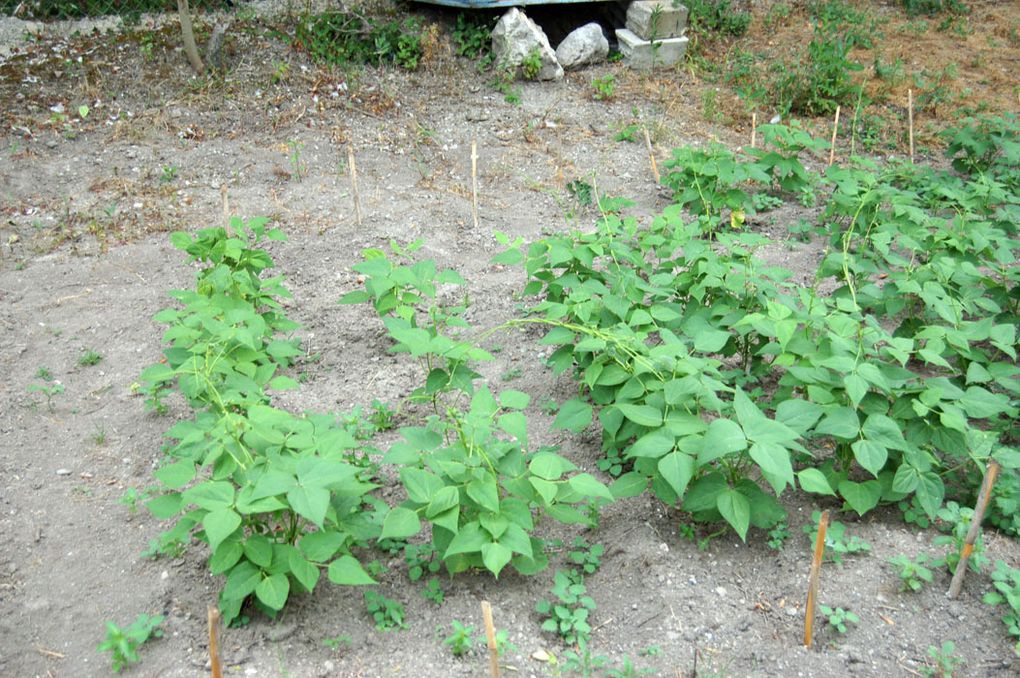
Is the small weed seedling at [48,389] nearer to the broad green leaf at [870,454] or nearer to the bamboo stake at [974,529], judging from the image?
the broad green leaf at [870,454]

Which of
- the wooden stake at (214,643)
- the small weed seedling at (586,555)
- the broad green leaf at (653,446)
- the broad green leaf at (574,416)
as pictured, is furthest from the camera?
the broad green leaf at (574,416)

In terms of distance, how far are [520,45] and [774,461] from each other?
20.1 feet

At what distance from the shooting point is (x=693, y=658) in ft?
9.80

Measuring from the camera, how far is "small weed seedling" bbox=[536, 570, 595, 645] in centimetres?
307

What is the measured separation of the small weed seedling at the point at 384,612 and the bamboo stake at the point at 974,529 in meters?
1.91

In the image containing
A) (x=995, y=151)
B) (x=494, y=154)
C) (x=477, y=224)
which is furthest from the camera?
(x=494, y=154)

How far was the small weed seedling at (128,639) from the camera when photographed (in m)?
2.90

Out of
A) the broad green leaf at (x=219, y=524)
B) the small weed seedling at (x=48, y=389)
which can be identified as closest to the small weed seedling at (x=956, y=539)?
the broad green leaf at (x=219, y=524)

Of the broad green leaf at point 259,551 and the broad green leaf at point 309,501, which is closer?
the broad green leaf at point 309,501

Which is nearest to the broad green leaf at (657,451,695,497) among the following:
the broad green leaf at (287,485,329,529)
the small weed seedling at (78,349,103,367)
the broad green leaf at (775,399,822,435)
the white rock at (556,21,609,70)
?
the broad green leaf at (775,399,822,435)

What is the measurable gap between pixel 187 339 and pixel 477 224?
265 centimetres

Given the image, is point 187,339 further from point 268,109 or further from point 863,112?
point 863,112

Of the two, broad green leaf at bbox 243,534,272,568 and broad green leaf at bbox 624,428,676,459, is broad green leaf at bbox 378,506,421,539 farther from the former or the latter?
broad green leaf at bbox 624,428,676,459

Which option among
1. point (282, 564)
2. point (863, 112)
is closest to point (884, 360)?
point (282, 564)
